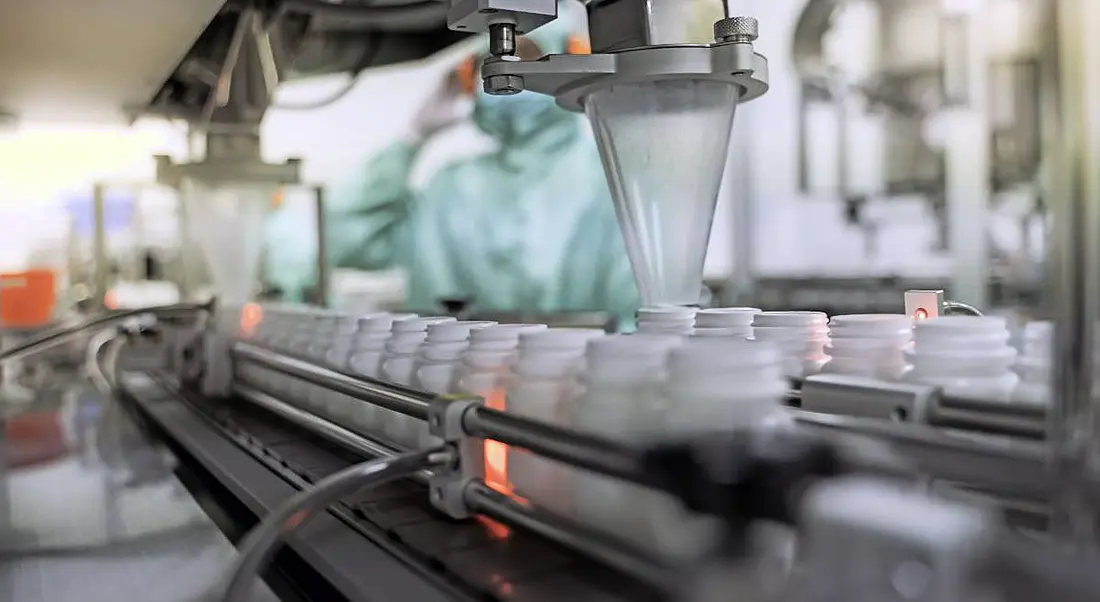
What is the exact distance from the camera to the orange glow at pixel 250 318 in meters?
1.28

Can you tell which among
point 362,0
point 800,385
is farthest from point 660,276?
point 362,0

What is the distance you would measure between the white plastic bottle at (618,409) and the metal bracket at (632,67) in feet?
1.11

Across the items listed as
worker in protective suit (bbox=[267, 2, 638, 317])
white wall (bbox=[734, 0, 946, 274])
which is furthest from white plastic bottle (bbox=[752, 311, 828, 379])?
worker in protective suit (bbox=[267, 2, 638, 317])

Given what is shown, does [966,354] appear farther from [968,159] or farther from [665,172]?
[968,159]

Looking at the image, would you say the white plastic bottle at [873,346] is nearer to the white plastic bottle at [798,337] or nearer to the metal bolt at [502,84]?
the white plastic bottle at [798,337]

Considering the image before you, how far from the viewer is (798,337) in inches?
24.2

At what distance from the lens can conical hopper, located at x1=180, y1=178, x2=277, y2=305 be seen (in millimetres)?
1620

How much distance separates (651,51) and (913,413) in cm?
43

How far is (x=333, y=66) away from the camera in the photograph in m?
1.93

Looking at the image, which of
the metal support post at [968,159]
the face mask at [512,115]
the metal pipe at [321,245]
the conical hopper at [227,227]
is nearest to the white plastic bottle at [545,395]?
the conical hopper at [227,227]

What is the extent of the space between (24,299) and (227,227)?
0.87 meters

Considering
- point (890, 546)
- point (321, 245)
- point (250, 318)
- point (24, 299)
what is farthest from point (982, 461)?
point (24, 299)

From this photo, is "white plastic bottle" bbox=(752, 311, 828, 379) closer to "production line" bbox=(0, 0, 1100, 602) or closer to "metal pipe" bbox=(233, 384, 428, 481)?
"production line" bbox=(0, 0, 1100, 602)

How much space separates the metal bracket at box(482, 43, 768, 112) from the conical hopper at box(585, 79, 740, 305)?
43mm
